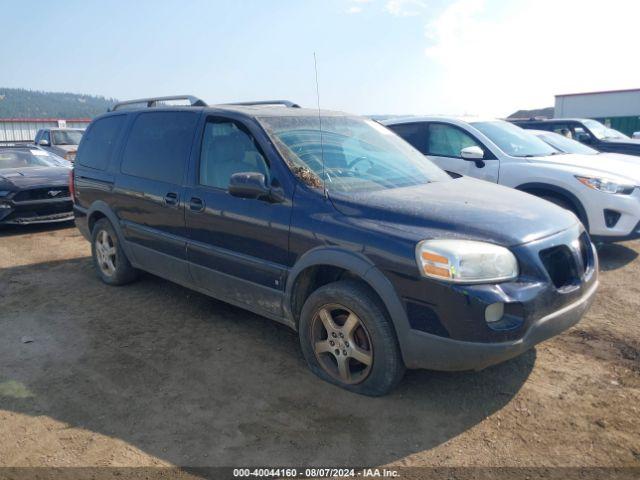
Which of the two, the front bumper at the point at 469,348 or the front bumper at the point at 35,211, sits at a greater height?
the front bumper at the point at 35,211

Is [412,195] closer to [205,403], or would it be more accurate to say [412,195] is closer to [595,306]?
[205,403]

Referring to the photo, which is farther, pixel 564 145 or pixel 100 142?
pixel 564 145

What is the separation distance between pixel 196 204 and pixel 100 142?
2.10m

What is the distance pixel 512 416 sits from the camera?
10.0ft

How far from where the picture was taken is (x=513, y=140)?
23.5 feet

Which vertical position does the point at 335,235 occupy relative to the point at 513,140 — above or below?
below

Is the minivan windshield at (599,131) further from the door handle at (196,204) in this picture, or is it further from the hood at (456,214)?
the door handle at (196,204)

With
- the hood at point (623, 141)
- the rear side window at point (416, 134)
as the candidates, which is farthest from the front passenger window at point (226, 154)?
the hood at point (623, 141)

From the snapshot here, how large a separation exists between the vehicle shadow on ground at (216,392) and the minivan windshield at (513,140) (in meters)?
3.86

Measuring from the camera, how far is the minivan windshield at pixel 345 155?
366 cm

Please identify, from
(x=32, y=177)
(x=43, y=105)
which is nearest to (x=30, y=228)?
(x=32, y=177)

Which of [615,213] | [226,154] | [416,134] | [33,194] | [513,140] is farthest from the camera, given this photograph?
[33,194]

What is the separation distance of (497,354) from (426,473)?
737 millimetres

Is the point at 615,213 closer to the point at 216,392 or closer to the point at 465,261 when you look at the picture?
the point at 465,261
